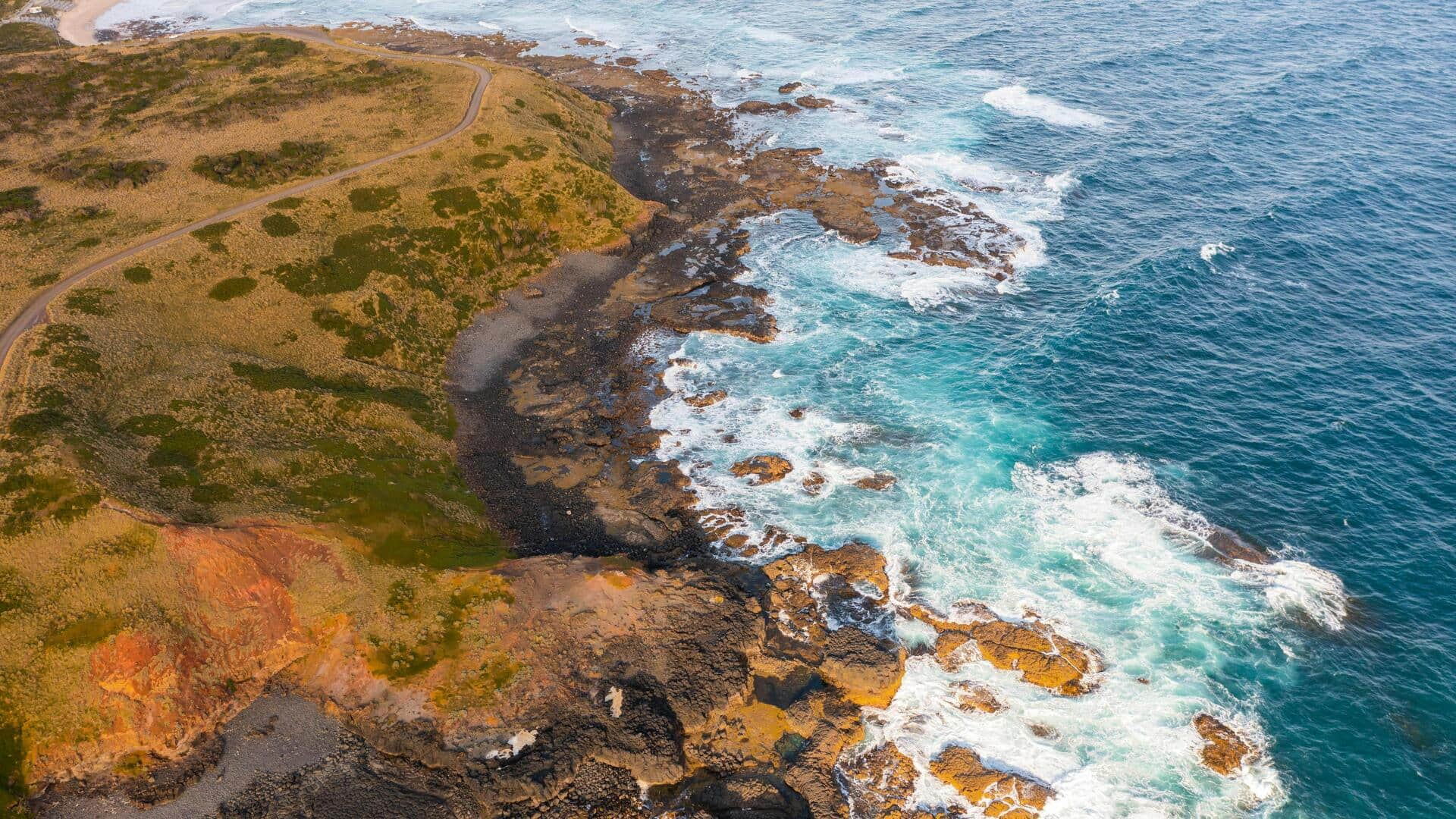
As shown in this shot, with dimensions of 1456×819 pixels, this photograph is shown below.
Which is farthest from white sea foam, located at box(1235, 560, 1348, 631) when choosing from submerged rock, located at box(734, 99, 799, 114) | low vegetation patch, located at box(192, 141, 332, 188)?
low vegetation patch, located at box(192, 141, 332, 188)

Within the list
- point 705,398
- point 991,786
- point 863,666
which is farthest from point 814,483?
point 991,786

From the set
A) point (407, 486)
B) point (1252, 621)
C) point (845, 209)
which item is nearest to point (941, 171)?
point (845, 209)

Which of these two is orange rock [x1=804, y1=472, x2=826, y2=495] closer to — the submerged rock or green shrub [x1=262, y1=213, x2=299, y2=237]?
green shrub [x1=262, y1=213, x2=299, y2=237]

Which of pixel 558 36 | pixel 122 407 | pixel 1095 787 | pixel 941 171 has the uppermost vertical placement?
pixel 558 36

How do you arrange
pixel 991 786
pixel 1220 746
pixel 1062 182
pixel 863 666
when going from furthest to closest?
1. pixel 1062 182
2. pixel 863 666
3. pixel 1220 746
4. pixel 991 786

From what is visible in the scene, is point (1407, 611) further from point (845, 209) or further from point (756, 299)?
point (845, 209)

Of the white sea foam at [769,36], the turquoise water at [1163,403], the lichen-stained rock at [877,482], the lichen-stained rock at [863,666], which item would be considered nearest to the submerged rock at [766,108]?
the turquoise water at [1163,403]

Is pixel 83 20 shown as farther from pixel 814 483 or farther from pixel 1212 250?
pixel 1212 250
